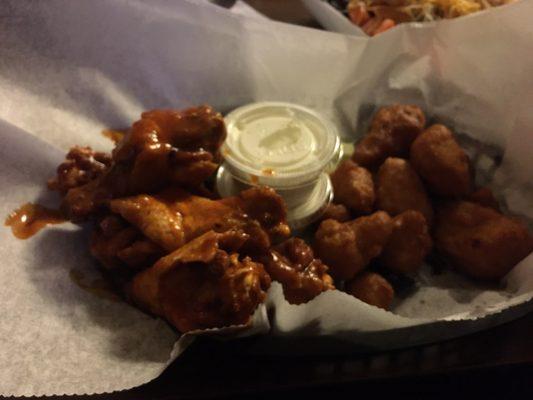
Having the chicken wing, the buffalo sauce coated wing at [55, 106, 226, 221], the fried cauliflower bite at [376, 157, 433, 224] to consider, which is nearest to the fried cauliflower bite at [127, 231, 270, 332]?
the chicken wing

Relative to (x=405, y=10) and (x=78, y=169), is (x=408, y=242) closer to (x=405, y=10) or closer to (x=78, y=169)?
(x=78, y=169)

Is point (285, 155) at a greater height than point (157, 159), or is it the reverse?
point (157, 159)

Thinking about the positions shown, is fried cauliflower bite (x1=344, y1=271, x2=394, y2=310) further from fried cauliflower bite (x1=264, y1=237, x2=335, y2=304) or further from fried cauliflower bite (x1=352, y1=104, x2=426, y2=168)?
fried cauliflower bite (x1=352, y1=104, x2=426, y2=168)

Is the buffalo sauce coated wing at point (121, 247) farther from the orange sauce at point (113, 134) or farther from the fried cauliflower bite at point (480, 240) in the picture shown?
the fried cauliflower bite at point (480, 240)

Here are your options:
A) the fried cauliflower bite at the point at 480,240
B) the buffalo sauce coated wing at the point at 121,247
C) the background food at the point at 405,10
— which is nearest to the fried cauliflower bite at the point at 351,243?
the fried cauliflower bite at the point at 480,240

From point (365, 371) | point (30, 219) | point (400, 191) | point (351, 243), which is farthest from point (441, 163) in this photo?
point (30, 219)

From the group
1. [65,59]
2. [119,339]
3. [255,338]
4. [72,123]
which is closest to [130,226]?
[119,339]
